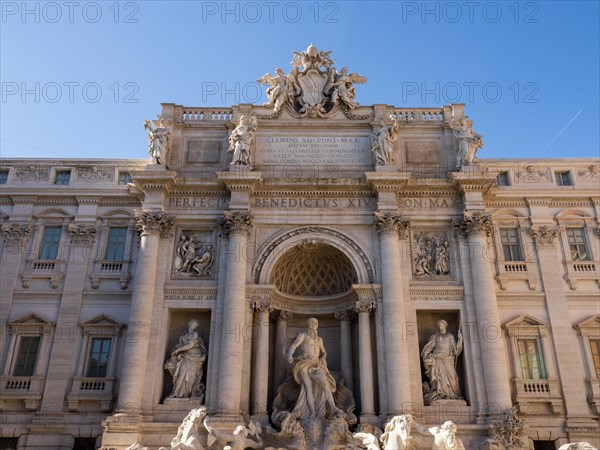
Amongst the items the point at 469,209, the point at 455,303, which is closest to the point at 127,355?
the point at 455,303

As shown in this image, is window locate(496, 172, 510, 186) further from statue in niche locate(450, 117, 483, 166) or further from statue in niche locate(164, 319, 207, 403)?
statue in niche locate(164, 319, 207, 403)

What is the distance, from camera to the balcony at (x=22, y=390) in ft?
73.3

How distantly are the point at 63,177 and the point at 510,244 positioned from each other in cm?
2075

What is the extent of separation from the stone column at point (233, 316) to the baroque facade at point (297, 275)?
0.25ft

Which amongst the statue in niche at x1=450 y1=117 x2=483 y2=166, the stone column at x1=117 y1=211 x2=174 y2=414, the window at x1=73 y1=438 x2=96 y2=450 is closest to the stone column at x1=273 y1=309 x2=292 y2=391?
the stone column at x1=117 y1=211 x2=174 y2=414

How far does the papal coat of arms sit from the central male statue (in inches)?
410

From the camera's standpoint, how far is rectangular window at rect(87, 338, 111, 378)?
75.6ft

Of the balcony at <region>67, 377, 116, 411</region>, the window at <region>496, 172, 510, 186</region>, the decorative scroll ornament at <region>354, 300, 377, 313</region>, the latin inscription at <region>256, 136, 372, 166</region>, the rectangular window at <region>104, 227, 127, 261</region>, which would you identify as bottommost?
the balcony at <region>67, 377, 116, 411</region>

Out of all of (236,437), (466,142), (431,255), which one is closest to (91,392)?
(236,437)

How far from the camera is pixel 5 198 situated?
86.2 feet

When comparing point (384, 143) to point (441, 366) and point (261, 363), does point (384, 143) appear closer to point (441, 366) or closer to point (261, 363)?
point (441, 366)

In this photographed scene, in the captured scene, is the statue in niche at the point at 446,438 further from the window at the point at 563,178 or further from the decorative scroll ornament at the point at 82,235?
the decorative scroll ornament at the point at 82,235

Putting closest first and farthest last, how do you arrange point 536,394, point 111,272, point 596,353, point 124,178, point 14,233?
1. point 536,394
2. point 596,353
3. point 111,272
4. point 14,233
5. point 124,178

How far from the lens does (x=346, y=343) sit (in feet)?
76.8
